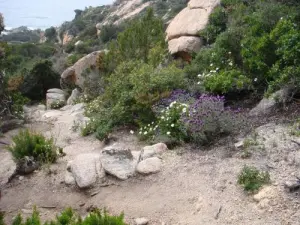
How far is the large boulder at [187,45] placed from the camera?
1086 cm

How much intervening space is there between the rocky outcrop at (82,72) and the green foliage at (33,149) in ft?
20.9

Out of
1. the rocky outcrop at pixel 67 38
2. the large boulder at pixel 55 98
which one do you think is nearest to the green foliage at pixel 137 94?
the large boulder at pixel 55 98

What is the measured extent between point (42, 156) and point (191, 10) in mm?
8104

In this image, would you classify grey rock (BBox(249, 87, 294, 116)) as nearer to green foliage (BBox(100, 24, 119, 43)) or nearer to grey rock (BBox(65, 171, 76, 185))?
grey rock (BBox(65, 171, 76, 185))

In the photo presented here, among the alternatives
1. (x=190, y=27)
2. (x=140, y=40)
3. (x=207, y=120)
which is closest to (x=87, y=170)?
(x=207, y=120)

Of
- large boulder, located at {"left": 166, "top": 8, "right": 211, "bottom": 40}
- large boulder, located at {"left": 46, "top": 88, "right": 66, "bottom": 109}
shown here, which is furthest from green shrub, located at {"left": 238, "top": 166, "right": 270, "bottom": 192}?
large boulder, located at {"left": 46, "top": 88, "right": 66, "bottom": 109}

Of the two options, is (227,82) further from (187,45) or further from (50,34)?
(50,34)

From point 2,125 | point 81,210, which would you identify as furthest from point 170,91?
point 2,125

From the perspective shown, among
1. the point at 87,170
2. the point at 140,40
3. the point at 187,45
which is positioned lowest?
the point at 87,170

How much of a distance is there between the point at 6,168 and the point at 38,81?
8.28 m

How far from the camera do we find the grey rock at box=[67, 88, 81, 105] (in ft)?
42.1

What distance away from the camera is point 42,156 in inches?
248

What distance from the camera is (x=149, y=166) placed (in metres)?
5.55

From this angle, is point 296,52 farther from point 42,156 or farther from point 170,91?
point 42,156
